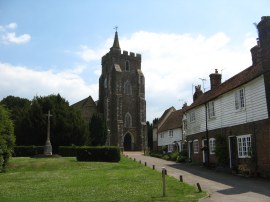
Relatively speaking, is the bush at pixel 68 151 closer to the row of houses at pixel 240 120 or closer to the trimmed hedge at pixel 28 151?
the trimmed hedge at pixel 28 151

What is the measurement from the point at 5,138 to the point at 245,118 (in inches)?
708

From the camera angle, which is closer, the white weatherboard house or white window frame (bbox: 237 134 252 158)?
white window frame (bbox: 237 134 252 158)

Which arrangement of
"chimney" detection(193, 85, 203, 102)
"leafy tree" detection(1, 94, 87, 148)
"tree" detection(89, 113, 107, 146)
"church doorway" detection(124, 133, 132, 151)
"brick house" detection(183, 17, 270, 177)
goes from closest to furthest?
"brick house" detection(183, 17, 270, 177), "chimney" detection(193, 85, 203, 102), "leafy tree" detection(1, 94, 87, 148), "tree" detection(89, 113, 107, 146), "church doorway" detection(124, 133, 132, 151)

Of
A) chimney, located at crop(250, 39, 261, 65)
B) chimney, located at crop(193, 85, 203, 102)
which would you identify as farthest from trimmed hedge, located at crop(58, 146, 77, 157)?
chimney, located at crop(250, 39, 261, 65)

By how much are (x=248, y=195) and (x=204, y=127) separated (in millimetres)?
16452

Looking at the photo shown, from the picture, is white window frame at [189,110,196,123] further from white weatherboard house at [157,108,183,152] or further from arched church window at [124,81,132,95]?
arched church window at [124,81,132,95]

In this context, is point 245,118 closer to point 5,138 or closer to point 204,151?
point 204,151

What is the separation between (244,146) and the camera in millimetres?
23547

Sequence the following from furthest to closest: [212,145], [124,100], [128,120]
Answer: [124,100] → [128,120] → [212,145]

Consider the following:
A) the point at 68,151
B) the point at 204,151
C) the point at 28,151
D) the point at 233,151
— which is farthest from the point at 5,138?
the point at 233,151

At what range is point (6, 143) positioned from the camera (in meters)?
27.3

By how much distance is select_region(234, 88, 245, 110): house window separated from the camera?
77.7 ft

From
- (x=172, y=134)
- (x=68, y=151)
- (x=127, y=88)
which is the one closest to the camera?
(x=68, y=151)

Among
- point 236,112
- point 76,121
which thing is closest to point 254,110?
point 236,112
